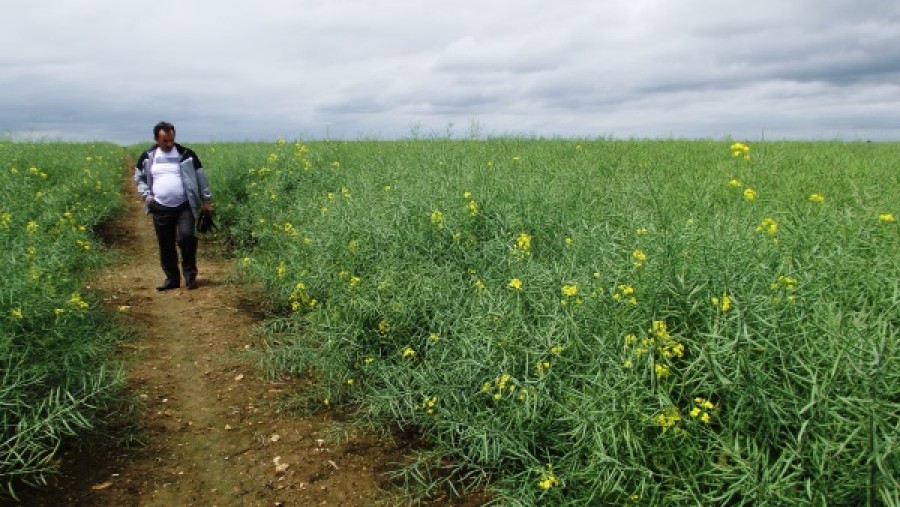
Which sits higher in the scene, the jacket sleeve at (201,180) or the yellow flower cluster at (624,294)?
the jacket sleeve at (201,180)

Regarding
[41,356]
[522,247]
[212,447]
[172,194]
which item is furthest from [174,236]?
[522,247]

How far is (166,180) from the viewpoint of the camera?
7.28 metres

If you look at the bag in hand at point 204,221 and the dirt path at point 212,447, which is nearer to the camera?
the dirt path at point 212,447

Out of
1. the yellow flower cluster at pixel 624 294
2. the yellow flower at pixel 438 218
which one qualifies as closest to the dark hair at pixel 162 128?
the yellow flower at pixel 438 218

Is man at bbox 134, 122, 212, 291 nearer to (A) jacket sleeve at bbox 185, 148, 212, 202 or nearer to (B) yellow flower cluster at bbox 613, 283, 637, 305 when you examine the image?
(A) jacket sleeve at bbox 185, 148, 212, 202

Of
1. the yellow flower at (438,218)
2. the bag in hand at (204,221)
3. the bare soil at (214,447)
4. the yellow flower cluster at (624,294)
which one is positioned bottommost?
the bare soil at (214,447)

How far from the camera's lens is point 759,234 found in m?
3.88

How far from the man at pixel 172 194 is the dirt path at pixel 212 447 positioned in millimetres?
1440

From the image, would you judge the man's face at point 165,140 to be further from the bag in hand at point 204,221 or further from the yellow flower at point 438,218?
the yellow flower at point 438,218

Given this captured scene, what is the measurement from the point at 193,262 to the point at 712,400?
251 inches

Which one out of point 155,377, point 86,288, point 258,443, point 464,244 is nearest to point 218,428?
point 258,443

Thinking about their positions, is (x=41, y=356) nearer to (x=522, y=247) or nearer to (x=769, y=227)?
(x=522, y=247)

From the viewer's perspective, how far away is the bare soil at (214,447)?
3.53 m

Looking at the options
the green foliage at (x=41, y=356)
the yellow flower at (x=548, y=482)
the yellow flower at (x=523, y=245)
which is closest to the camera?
the yellow flower at (x=548, y=482)
